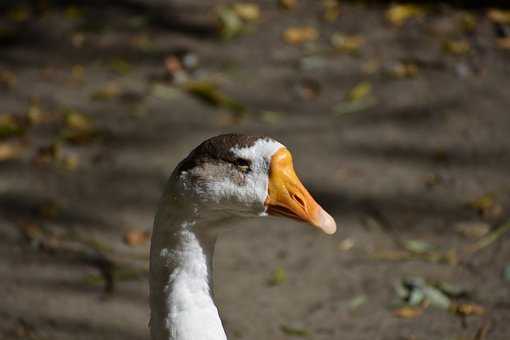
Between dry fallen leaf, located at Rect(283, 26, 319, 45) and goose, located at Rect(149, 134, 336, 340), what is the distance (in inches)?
138

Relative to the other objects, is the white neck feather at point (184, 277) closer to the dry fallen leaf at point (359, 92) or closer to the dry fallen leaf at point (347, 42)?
the dry fallen leaf at point (359, 92)

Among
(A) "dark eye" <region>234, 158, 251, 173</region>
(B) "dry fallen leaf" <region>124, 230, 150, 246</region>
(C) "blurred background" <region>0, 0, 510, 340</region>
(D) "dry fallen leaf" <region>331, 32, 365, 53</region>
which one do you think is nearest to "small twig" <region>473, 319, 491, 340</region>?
(C) "blurred background" <region>0, 0, 510, 340</region>

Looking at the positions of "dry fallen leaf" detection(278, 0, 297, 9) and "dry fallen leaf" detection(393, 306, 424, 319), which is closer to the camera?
"dry fallen leaf" detection(393, 306, 424, 319)

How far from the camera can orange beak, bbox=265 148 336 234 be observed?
221 centimetres

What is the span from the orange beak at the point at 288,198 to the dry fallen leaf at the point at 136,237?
6.75ft

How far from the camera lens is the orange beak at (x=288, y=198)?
87.1 inches

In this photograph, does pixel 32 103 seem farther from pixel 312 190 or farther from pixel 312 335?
pixel 312 335

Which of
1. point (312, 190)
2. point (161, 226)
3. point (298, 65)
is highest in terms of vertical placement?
point (161, 226)

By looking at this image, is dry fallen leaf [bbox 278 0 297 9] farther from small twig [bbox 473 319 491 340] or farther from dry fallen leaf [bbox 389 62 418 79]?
small twig [bbox 473 319 491 340]

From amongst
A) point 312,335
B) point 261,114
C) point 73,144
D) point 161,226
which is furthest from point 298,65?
point 161,226

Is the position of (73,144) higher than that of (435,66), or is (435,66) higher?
(435,66)

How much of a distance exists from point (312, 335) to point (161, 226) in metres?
1.54

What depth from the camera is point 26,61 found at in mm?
5723

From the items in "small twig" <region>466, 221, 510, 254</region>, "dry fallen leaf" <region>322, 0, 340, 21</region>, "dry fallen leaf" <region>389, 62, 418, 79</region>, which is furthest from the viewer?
"dry fallen leaf" <region>322, 0, 340, 21</region>
